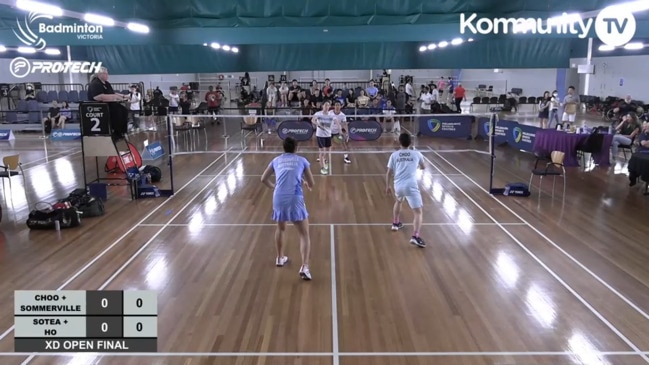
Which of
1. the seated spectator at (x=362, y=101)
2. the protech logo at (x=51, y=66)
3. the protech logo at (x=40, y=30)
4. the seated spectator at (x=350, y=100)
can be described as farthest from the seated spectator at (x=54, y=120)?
the seated spectator at (x=362, y=101)

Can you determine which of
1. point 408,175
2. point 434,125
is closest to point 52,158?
point 408,175

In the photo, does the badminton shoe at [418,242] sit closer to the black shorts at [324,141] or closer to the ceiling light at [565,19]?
the black shorts at [324,141]

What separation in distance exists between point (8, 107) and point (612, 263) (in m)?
28.7

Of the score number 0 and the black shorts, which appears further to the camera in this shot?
the black shorts

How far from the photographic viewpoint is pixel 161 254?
8008 mm

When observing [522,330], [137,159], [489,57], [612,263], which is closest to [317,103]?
[489,57]

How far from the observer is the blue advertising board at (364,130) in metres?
16.6

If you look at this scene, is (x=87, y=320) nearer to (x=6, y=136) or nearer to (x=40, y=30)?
(x=40, y=30)

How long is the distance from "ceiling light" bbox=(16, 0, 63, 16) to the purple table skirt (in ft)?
43.9

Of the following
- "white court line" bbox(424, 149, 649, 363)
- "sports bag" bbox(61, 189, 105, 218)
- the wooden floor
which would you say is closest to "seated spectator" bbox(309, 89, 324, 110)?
the wooden floor

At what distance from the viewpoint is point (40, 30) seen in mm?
16312

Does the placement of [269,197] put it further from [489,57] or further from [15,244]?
[489,57]

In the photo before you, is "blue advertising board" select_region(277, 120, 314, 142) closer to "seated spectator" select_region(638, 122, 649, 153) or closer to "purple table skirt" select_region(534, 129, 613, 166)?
"purple table skirt" select_region(534, 129, 613, 166)

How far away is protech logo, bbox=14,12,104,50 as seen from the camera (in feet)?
53.4
